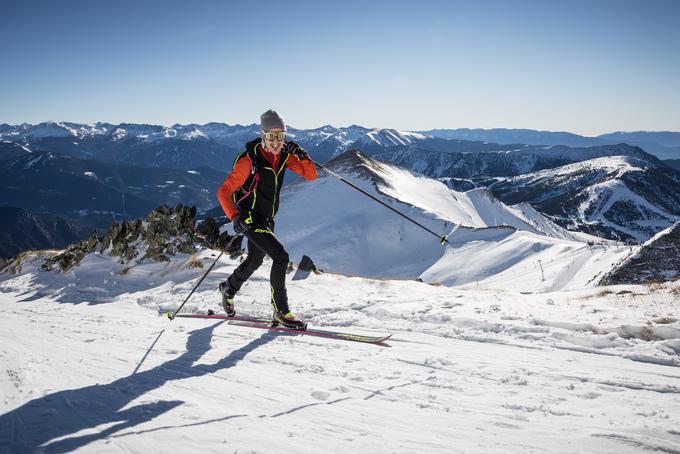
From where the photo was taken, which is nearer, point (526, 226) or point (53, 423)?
point (53, 423)

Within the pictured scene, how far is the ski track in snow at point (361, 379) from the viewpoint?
3.34 m

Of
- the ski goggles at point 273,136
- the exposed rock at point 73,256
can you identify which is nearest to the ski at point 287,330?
the ski goggles at point 273,136

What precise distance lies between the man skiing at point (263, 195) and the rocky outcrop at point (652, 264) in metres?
38.1

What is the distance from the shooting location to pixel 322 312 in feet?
27.5

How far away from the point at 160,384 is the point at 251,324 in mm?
2848

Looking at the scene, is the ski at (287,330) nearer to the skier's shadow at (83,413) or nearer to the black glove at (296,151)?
the skier's shadow at (83,413)

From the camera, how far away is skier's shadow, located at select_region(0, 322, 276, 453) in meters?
3.19

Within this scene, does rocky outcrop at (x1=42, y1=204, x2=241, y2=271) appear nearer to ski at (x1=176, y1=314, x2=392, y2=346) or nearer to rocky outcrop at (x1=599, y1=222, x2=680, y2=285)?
ski at (x1=176, y1=314, x2=392, y2=346)

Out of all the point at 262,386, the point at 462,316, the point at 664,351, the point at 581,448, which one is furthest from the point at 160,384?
the point at 664,351

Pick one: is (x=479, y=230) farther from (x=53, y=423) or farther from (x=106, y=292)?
(x=53, y=423)

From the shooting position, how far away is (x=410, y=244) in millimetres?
56219

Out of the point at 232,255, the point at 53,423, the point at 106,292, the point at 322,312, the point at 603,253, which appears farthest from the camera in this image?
the point at 603,253

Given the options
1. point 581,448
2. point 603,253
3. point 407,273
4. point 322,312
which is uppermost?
point 581,448

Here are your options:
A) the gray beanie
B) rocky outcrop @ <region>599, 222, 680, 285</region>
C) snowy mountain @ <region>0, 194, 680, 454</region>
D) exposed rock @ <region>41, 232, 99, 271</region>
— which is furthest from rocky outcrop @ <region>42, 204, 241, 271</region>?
rocky outcrop @ <region>599, 222, 680, 285</region>
